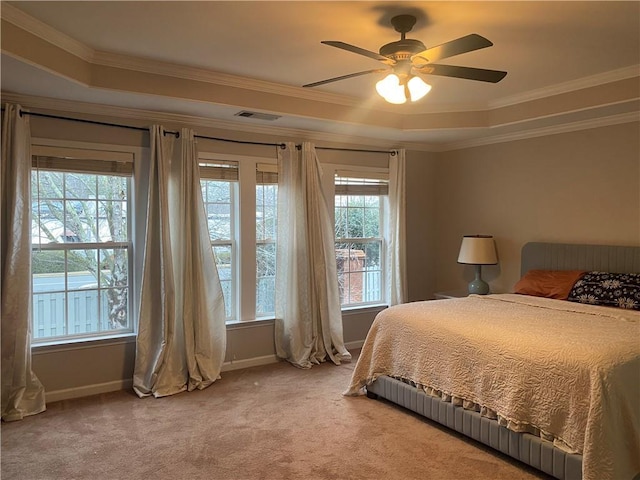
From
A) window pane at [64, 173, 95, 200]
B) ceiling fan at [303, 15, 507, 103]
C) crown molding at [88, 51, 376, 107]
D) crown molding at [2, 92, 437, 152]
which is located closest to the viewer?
ceiling fan at [303, 15, 507, 103]

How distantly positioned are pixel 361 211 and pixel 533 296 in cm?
198

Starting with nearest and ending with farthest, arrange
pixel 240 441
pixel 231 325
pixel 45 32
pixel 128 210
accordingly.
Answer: pixel 45 32
pixel 240 441
pixel 128 210
pixel 231 325

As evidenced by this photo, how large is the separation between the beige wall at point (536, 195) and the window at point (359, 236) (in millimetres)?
833

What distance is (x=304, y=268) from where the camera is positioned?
4.70 meters

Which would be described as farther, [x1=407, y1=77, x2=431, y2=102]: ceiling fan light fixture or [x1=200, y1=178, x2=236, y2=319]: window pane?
[x1=200, y1=178, x2=236, y2=319]: window pane

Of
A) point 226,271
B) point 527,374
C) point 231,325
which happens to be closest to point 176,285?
point 226,271

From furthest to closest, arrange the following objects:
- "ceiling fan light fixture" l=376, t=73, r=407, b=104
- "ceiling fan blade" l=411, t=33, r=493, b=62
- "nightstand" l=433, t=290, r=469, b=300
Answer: "nightstand" l=433, t=290, r=469, b=300
"ceiling fan light fixture" l=376, t=73, r=407, b=104
"ceiling fan blade" l=411, t=33, r=493, b=62

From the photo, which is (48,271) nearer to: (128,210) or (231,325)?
(128,210)

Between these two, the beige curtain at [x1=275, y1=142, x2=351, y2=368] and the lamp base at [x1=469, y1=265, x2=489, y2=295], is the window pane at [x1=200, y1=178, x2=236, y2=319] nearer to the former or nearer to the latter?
the beige curtain at [x1=275, y1=142, x2=351, y2=368]

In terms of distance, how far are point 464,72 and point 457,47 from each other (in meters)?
0.32

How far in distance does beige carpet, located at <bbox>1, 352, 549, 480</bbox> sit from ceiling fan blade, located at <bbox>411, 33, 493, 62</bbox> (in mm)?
2244

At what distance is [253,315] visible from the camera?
4.64 meters

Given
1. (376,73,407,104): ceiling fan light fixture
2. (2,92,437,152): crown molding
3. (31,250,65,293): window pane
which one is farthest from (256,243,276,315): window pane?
(376,73,407,104): ceiling fan light fixture

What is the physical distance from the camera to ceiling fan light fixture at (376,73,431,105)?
2.69m
